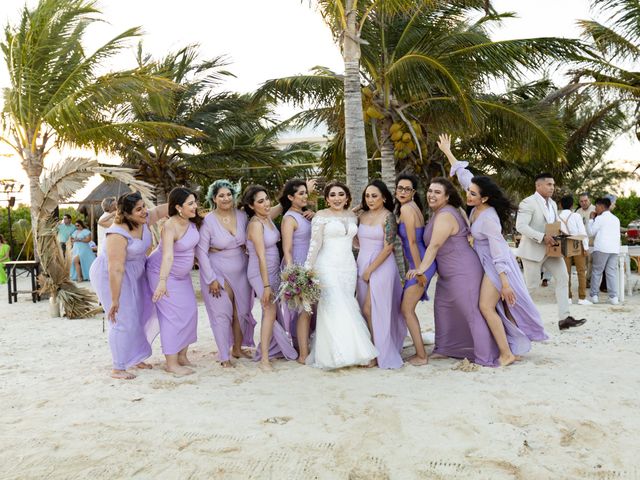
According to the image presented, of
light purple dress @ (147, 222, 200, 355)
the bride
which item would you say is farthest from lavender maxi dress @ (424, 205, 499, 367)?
light purple dress @ (147, 222, 200, 355)

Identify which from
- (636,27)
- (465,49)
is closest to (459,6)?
(465,49)

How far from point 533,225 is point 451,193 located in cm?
205

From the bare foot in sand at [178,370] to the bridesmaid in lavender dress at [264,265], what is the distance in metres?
0.69

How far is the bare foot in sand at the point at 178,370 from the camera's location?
557 cm

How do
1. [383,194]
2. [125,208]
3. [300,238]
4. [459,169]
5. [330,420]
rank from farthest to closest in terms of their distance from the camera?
[459,169]
[300,238]
[383,194]
[125,208]
[330,420]

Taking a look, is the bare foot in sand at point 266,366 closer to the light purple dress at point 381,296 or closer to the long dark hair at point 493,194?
the light purple dress at point 381,296

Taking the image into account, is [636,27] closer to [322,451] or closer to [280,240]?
[280,240]

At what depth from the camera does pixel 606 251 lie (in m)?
9.45

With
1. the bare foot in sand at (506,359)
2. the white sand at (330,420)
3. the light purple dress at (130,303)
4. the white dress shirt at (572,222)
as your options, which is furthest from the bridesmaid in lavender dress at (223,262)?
the white dress shirt at (572,222)

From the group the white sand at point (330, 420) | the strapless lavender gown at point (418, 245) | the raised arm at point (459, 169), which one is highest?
the raised arm at point (459, 169)

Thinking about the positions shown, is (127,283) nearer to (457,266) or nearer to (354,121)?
(457,266)

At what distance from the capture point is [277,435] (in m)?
3.93

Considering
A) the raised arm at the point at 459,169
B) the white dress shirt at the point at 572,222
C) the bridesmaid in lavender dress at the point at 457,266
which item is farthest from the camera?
the white dress shirt at the point at 572,222

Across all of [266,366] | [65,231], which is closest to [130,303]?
[266,366]
